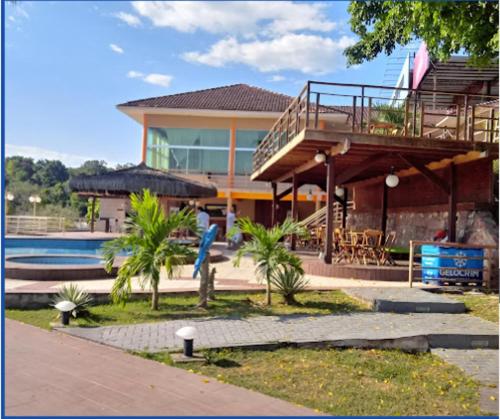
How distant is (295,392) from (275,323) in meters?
2.44

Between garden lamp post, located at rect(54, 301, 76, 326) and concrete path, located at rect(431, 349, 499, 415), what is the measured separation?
14.9 feet

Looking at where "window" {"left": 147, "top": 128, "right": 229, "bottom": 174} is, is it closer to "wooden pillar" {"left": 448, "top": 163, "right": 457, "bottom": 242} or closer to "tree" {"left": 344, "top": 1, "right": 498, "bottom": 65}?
"wooden pillar" {"left": 448, "top": 163, "right": 457, "bottom": 242}

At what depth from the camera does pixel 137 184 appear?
1878 cm

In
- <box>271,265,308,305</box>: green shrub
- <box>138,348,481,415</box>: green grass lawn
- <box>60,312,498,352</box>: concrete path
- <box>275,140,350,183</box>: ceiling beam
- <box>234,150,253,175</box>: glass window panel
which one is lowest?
<box>138,348,481,415</box>: green grass lawn

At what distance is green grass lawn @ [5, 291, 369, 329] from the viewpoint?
726cm

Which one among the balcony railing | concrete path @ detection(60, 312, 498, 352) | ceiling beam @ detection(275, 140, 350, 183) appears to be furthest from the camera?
ceiling beam @ detection(275, 140, 350, 183)

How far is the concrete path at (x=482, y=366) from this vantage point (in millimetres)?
4527

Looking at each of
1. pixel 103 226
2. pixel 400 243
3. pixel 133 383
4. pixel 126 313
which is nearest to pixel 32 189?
pixel 103 226

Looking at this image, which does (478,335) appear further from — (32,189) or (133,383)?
(32,189)

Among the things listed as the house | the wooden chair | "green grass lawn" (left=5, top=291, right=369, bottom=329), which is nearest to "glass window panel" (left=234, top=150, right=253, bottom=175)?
the house

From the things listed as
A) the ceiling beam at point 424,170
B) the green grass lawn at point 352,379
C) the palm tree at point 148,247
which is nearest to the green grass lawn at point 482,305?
the green grass lawn at point 352,379

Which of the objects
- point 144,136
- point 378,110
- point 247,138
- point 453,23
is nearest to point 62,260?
point 378,110

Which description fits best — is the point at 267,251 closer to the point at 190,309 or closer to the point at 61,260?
the point at 190,309

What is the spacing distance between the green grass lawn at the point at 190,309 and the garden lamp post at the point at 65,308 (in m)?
0.16
